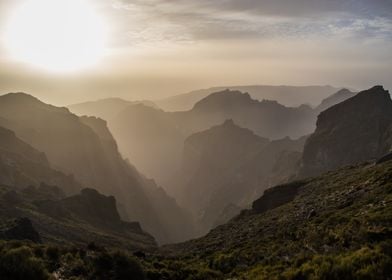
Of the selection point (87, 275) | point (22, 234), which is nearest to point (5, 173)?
point (22, 234)

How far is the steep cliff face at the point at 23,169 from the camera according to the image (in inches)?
5408

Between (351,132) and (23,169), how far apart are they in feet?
392

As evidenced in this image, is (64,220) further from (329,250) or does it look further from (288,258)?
(329,250)

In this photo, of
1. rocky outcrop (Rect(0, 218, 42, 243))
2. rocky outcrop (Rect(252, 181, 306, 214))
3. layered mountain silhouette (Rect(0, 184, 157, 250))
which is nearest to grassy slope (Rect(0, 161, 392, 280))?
rocky outcrop (Rect(0, 218, 42, 243))

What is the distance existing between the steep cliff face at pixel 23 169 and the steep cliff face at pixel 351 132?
97.7 metres

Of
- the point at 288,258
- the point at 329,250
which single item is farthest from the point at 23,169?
the point at 329,250

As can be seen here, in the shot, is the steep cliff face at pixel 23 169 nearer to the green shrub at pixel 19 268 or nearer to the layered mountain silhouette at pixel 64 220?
the layered mountain silhouette at pixel 64 220

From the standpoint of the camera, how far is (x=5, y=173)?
442ft

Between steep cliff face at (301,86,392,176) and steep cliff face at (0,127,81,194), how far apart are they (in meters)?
97.7

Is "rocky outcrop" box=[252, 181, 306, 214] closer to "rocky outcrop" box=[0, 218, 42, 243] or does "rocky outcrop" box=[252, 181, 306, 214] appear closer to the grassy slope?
"rocky outcrop" box=[0, 218, 42, 243]

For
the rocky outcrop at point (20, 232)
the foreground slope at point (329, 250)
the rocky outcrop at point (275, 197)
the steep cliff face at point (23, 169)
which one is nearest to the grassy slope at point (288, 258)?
the foreground slope at point (329, 250)

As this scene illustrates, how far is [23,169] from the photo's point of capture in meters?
152

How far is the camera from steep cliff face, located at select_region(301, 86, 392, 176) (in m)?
137

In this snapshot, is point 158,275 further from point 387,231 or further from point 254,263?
point 387,231
